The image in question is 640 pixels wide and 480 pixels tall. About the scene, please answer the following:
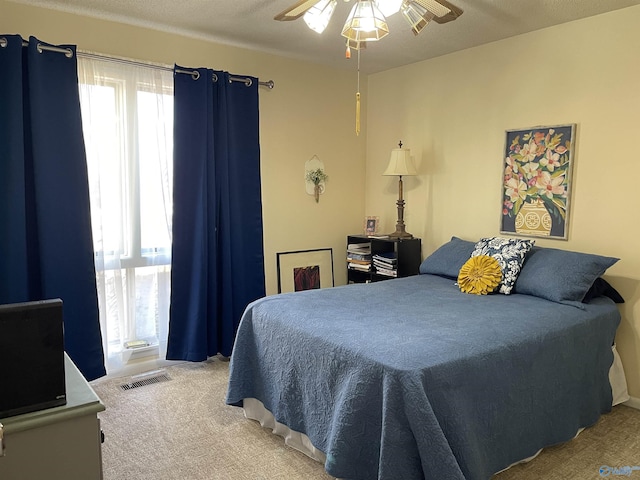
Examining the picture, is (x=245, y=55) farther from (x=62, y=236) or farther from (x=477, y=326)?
(x=477, y=326)

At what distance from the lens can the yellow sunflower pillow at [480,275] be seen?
9.55ft

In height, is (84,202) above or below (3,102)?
below

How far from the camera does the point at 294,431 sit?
2.38m

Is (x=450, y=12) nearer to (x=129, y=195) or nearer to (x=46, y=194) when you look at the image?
(x=129, y=195)

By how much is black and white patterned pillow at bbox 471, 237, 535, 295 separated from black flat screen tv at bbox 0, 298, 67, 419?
242cm

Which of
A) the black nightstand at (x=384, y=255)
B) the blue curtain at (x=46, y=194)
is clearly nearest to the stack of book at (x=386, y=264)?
the black nightstand at (x=384, y=255)

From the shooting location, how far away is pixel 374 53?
3768 millimetres

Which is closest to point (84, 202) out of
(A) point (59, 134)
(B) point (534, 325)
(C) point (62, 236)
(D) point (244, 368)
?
(C) point (62, 236)

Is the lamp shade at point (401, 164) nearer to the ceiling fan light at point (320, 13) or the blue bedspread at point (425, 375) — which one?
the blue bedspread at point (425, 375)

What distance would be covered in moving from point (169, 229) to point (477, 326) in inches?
85.3

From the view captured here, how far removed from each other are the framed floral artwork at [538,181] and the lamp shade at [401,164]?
737 millimetres

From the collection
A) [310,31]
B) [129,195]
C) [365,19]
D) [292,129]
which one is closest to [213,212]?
[129,195]

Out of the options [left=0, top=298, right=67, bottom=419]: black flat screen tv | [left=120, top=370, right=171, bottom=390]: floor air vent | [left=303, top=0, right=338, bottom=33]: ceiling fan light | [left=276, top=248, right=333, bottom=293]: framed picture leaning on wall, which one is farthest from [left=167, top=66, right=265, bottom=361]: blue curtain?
[left=0, top=298, right=67, bottom=419]: black flat screen tv

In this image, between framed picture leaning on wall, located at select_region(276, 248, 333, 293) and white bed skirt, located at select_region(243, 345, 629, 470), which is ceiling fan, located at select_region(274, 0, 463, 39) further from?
framed picture leaning on wall, located at select_region(276, 248, 333, 293)
